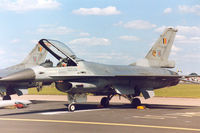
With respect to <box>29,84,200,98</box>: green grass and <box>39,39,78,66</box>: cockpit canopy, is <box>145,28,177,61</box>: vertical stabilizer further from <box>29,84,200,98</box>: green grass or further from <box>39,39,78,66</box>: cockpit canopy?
<box>29,84,200,98</box>: green grass

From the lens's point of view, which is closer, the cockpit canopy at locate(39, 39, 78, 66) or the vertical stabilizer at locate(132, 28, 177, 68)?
the cockpit canopy at locate(39, 39, 78, 66)

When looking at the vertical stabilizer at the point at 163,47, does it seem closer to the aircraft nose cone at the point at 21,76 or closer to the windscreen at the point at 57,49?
the windscreen at the point at 57,49

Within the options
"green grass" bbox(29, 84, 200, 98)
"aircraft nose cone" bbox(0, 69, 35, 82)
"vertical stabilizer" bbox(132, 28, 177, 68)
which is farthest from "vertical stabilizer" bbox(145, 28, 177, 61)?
"green grass" bbox(29, 84, 200, 98)

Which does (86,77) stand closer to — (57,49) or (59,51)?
(59,51)

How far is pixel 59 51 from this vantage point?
14.4 metres

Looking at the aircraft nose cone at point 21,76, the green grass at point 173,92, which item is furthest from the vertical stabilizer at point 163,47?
the green grass at point 173,92

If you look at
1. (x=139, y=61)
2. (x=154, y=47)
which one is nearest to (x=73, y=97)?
(x=139, y=61)

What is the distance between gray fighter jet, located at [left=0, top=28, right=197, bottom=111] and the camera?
13147 millimetres

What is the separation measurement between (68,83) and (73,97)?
803mm

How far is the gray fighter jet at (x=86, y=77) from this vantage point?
43.1 ft

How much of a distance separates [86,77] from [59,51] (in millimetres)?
1906

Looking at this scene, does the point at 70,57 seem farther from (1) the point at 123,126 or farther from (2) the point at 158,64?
(2) the point at 158,64

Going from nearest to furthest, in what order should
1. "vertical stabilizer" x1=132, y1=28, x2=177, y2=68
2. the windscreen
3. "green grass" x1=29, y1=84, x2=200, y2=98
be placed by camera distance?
the windscreen < "vertical stabilizer" x1=132, y1=28, x2=177, y2=68 < "green grass" x1=29, y1=84, x2=200, y2=98

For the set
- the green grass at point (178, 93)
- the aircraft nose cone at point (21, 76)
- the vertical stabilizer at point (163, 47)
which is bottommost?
the green grass at point (178, 93)
